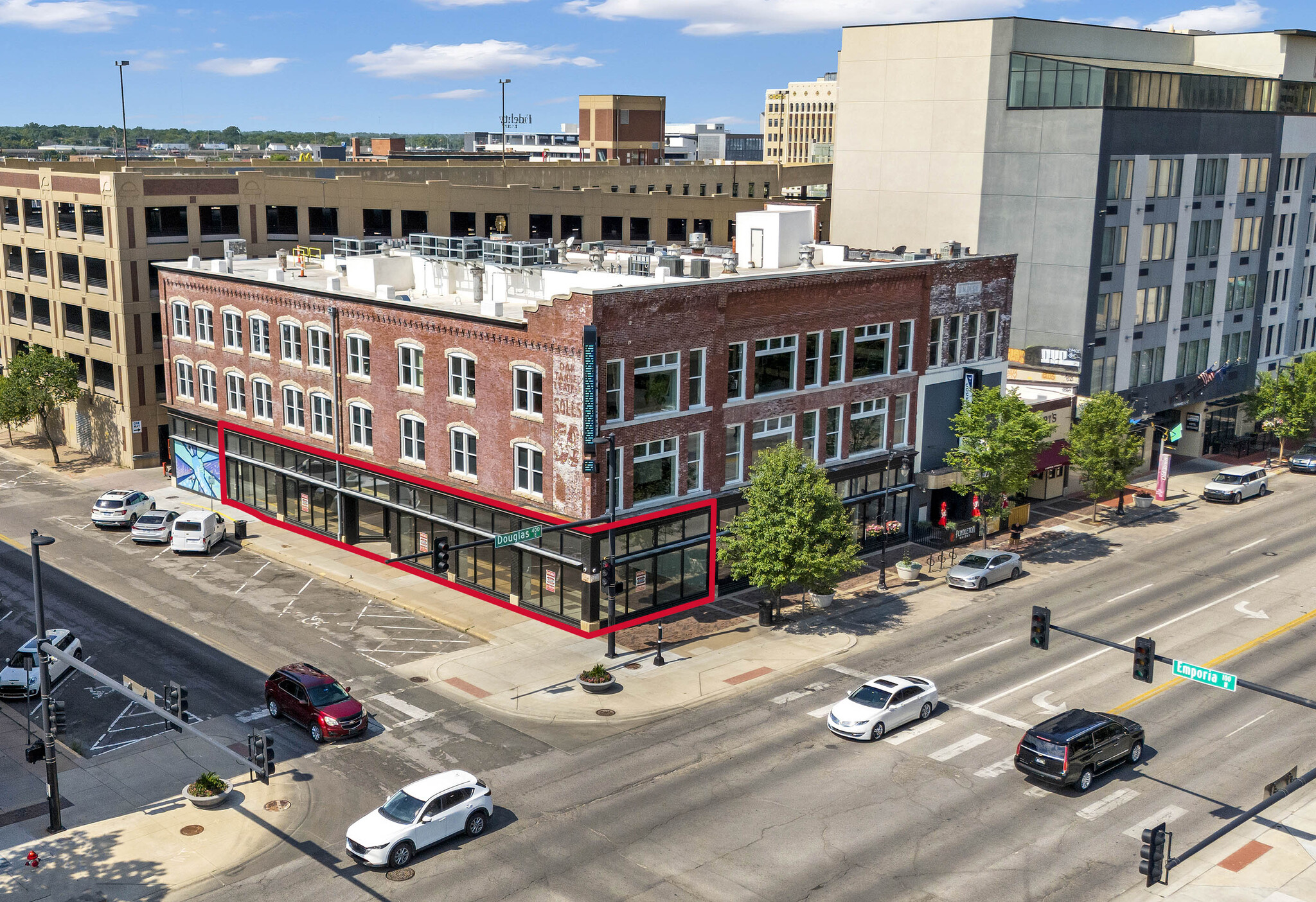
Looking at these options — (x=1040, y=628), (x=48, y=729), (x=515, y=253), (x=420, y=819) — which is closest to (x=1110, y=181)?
(x=515, y=253)

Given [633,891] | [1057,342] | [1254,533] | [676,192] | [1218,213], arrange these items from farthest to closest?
[676,192] < [1218,213] < [1057,342] < [1254,533] < [633,891]

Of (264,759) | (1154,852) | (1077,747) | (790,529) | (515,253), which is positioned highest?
(515,253)

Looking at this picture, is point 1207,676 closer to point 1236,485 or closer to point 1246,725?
point 1246,725

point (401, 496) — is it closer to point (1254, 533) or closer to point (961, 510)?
point (961, 510)

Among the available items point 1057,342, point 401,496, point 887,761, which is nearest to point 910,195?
point 1057,342

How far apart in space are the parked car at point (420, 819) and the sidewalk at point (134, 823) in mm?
3189

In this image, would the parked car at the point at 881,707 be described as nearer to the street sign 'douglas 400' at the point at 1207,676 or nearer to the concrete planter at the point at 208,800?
the street sign 'douglas 400' at the point at 1207,676

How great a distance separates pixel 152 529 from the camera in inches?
2339

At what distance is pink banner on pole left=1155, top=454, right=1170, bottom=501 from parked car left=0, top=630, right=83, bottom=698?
56.8 meters

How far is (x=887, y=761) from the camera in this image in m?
38.3

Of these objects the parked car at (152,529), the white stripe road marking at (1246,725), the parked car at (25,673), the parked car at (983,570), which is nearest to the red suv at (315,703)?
the parked car at (25,673)

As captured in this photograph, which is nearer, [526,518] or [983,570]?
[526,518]

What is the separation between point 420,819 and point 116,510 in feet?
121

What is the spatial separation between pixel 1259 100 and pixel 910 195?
24.0 metres
